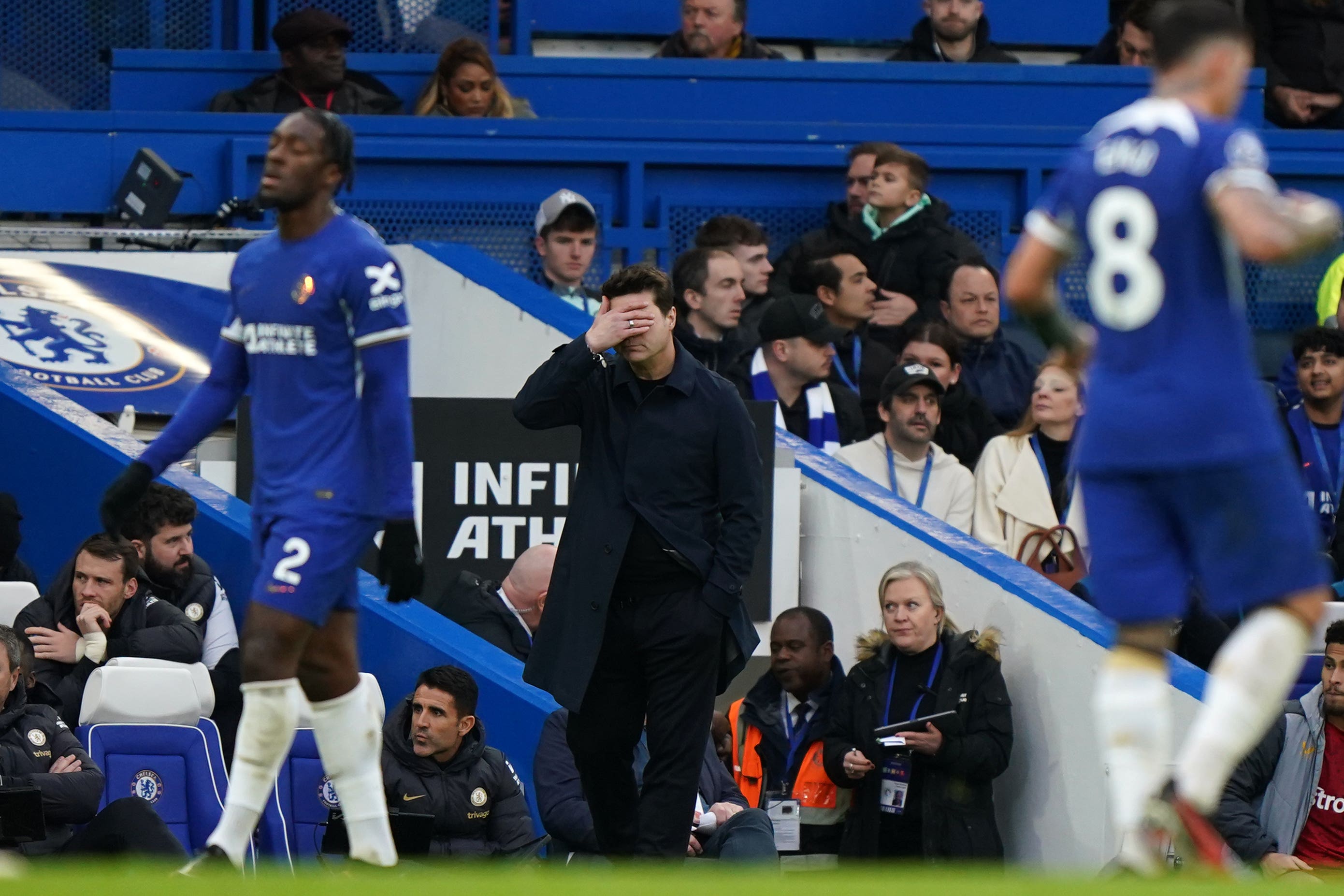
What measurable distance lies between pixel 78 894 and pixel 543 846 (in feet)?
14.8

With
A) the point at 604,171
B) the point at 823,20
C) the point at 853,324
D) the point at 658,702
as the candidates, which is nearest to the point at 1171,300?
the point at 658,702

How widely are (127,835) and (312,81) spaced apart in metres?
6.30

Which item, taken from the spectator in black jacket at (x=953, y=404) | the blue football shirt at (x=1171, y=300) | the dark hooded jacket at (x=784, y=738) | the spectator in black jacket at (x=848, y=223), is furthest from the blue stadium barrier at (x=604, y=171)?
the blue football shirt at (x=1171, y=300)

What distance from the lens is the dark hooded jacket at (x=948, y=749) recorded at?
7.89m

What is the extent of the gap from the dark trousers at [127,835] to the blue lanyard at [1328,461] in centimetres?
586

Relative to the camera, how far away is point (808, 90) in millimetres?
13211

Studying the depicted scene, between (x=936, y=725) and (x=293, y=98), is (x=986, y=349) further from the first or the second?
(x=293, y=98)

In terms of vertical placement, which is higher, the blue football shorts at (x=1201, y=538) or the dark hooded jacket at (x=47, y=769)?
the blue football shorts at (x=1201, y=538)

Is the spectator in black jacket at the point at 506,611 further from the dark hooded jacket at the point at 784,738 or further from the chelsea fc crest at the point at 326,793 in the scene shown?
the chelsea fc crest at the point at 326,793

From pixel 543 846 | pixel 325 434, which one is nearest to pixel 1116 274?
pixel 325 434

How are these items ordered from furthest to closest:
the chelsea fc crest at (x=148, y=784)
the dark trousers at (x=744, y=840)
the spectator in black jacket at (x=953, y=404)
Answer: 1. the spectator in black jacket at (x=953, y=404)
2. the chelsea fc crest at (x=148, y=784)
3. the dark trousers at (x=744, y=840)

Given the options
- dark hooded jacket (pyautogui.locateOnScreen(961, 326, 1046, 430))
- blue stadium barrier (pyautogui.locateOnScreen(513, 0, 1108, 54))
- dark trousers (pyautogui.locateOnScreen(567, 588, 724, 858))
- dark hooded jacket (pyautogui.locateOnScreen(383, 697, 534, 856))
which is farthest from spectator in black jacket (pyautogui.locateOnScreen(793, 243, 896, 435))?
dark trousers (pyautogui.locateOnScreen(567, 588, 724, 858))

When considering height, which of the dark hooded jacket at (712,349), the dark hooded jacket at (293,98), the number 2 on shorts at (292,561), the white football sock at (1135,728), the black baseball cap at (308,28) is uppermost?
the black baseball cap at (308,28)

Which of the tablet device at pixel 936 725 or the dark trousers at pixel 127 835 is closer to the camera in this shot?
the dark trousers at pixel 127 835
